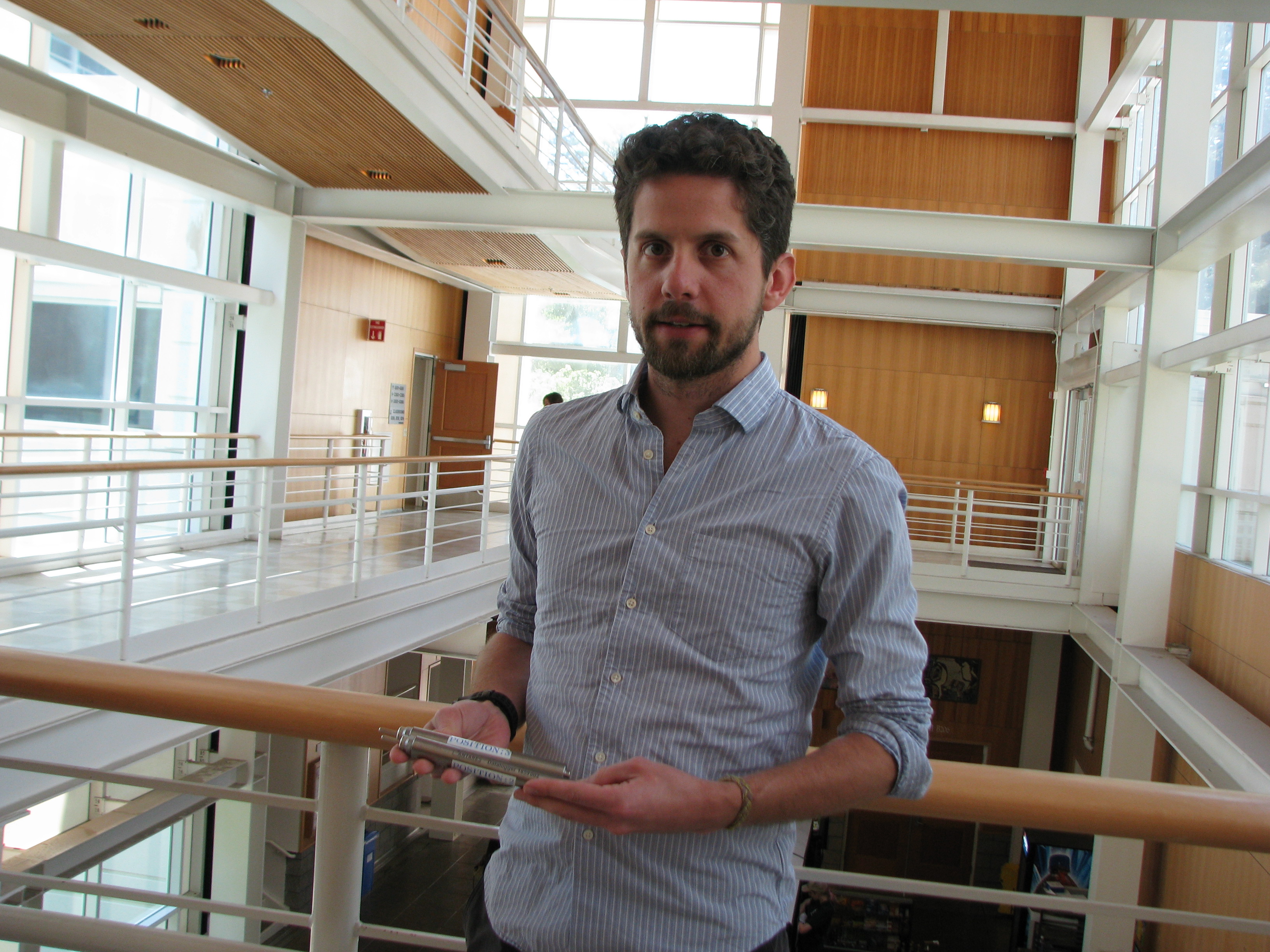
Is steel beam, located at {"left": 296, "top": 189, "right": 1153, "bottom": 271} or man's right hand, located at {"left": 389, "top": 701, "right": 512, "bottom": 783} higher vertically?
steel beam, located at {"left": 296, "top": 189, "right": 1153, "bottom": 271}

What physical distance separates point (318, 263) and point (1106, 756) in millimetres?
8537

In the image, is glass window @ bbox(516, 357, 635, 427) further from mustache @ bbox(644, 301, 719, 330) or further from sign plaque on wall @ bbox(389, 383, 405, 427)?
mustache @ bbox(644, 301, 719, 330)

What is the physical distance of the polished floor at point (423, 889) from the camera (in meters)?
8.65

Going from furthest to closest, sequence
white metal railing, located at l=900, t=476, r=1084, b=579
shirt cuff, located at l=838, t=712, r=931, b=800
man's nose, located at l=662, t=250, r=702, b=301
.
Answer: white metal railing, located at l=900, t=476, r=1084, b=579, man's nose, located at l=662, t=250, r=702, b=301, shirt cuff, located at l=838, t=712, r=931, b=800

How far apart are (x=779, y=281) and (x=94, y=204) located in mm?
7188

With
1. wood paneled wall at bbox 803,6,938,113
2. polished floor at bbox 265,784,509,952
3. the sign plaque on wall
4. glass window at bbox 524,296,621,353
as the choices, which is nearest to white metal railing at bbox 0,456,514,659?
the sign plaque on wall

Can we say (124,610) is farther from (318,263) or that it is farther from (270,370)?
Result: (318,263)

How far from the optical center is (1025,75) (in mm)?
11750

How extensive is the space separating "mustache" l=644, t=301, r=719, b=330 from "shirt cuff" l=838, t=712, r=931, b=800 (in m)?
0.48

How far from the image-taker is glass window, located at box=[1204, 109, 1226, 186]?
7.45 metres

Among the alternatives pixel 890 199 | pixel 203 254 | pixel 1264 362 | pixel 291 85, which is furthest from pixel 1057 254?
pixel 203 254

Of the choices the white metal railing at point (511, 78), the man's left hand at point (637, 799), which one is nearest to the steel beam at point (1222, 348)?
the white metal railing at point (511, 78)

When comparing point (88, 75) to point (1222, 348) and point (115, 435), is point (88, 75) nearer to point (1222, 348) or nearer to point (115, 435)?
point (115, 435)

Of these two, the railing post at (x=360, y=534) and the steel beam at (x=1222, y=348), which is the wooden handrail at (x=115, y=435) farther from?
the steel beam at (x=1222, y=348)
